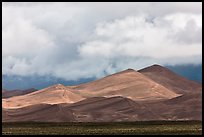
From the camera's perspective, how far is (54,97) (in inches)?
7298

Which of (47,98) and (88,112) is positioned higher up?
(47,98)

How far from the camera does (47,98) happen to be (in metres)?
186

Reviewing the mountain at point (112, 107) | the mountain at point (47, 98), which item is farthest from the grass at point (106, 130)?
the mountain at point (47, 98)

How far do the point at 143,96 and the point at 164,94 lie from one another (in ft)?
36.9

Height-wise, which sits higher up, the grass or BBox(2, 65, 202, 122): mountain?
BBox(2, 65, 202, 122): mountain

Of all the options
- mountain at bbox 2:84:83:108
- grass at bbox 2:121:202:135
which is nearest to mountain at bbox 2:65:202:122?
mountain at bbox 2:84:83:108

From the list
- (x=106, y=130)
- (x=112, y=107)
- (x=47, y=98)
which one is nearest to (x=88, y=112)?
(x=112, y=107)

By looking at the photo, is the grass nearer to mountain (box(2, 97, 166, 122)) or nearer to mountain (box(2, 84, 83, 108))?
mountain (box(2, 97, 166, 122))

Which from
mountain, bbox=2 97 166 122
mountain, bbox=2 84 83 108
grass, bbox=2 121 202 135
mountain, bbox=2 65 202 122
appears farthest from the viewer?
mountain, bbox=2 84 83 108

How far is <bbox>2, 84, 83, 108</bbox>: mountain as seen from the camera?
180 m

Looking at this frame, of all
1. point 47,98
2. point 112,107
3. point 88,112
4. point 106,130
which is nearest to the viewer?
point 106,130

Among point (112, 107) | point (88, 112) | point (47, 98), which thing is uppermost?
point (47, 98)

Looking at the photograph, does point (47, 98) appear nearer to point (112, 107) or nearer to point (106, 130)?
point (112, 107)

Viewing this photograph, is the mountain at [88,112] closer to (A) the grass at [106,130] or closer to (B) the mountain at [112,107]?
(B) the mountain at [112,107]
